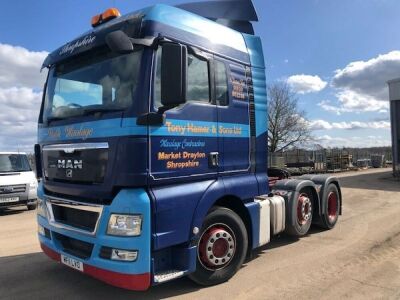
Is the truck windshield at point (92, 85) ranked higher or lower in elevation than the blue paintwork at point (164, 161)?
higher

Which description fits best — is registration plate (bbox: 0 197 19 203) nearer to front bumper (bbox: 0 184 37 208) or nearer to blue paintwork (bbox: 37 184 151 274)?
front bumper (bbox: 0 184 37 208)

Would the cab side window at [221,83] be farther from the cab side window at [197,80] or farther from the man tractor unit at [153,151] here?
the cab side window at [197,80]

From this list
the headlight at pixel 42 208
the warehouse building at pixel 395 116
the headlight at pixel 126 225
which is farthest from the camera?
the warehouse building at pixel 395 116

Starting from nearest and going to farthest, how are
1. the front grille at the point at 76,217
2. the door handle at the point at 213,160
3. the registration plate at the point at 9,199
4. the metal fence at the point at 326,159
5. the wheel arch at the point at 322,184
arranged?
the front grille at the point at 76,217
the door handle at the point at 213,160
the wheel arch at the point at 322,184
the registration plate at the point at 9,199
the metal fence at the point at 326,159

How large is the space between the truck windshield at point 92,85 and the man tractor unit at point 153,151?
15mm

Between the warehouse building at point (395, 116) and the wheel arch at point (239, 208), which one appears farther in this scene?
the warehouse building at point (395, 116)

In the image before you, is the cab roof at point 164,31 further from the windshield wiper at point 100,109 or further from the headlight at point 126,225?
the headlight at point 126,225

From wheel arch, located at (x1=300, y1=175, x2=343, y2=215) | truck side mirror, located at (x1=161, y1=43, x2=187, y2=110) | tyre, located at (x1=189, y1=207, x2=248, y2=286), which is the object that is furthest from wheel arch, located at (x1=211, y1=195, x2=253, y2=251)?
wheel arch, located at (x1=300, y1=175, x2=343, y2=215)

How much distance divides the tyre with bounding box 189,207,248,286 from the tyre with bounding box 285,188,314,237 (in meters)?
1.74

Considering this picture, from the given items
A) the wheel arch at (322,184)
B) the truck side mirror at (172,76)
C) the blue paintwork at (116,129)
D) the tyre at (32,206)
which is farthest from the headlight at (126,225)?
the tyre at (32,206)

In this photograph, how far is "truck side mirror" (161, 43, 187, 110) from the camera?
169 inches

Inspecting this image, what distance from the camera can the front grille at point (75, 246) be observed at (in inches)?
184

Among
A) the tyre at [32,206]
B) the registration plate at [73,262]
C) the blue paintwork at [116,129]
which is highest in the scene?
the blue paintwork at [116,129]

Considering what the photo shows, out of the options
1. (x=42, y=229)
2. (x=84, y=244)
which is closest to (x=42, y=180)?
(x=42, y=229)
